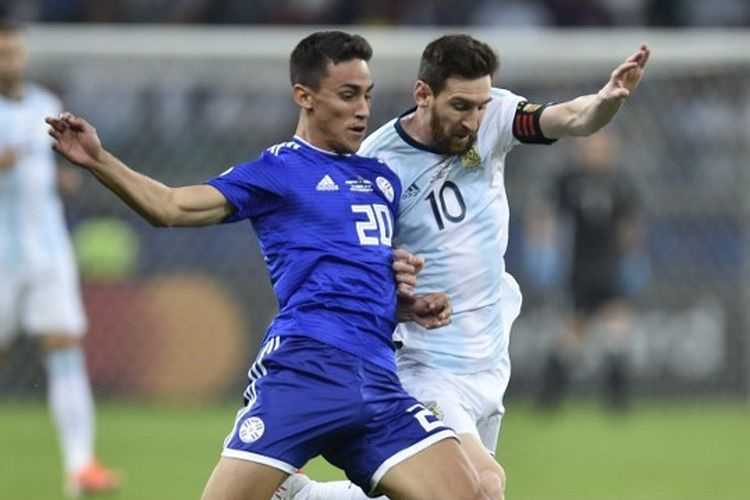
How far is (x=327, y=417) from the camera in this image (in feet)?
20.7

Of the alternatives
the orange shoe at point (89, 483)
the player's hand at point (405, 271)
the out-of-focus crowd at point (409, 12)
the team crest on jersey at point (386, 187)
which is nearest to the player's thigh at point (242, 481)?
the player's hand at point (405, 271)

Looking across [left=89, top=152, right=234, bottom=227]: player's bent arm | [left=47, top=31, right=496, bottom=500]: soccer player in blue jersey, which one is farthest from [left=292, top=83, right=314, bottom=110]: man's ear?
[left=89, top=152, right=234, bottom=227]: player's bent arm

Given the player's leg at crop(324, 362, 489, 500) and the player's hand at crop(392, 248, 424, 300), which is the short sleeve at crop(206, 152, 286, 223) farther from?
the player's leg at crop(324, 362, 489, 500)

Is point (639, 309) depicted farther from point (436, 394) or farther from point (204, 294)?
point (436, 394)

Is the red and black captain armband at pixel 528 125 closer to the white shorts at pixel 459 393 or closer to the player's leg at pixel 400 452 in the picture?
the white shorts at pixel 459 393

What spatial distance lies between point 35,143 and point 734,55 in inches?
246

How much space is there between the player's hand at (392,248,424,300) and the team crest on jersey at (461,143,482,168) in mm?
534

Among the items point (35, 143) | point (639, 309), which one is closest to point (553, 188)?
point (639, 309)

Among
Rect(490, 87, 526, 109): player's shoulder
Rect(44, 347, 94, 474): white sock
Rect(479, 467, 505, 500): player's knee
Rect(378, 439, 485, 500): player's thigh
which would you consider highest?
Rect(490, 87, 526, 109): player's shoulder

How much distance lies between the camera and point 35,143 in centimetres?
1135

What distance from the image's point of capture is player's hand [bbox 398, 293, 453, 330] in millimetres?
6582

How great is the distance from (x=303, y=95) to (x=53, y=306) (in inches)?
192

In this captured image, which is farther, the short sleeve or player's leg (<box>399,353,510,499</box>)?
player's leg (<box>399,353,510,499</box>)

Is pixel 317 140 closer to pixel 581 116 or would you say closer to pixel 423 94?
pixel 423 94
